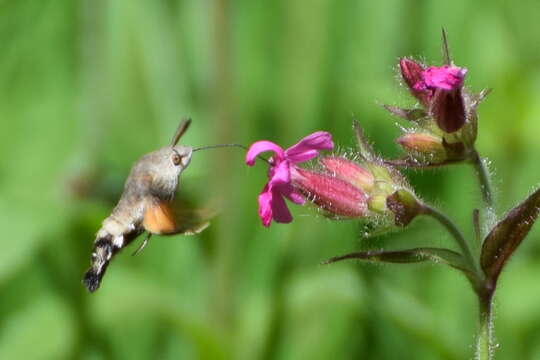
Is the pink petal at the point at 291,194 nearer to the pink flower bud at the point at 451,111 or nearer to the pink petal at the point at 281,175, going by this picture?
the pink petal at the point at 281,175

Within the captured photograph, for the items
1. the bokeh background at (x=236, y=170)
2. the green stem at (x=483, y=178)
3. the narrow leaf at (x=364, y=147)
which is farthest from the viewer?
the bokeh background at (x=236, y=170)

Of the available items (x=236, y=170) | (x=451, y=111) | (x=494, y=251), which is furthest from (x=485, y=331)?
(x=236, y=170)

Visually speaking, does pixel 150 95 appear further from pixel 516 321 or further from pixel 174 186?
pixel 174 186

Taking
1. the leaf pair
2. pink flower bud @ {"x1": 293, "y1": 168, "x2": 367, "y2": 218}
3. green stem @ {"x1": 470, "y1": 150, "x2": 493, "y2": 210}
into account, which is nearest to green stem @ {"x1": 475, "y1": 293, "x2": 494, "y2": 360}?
the leaf pair

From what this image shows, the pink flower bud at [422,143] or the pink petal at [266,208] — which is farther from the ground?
the pink flower bud at [422,143]

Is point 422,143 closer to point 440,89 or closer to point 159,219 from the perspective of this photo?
point 440,89

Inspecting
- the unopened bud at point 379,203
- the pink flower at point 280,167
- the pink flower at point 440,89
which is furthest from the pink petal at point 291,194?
the pink flower at point 440,89
